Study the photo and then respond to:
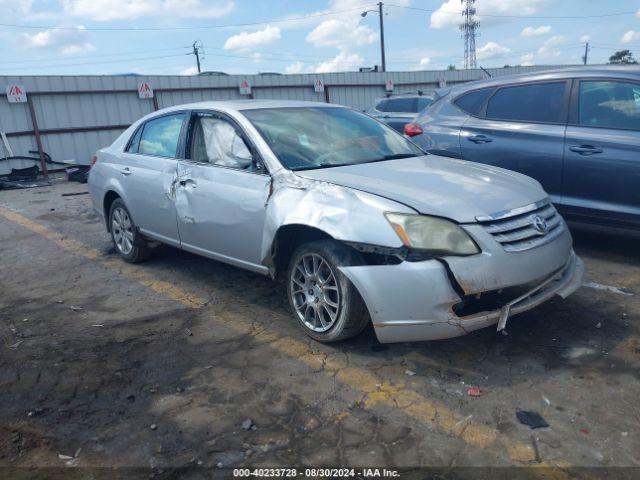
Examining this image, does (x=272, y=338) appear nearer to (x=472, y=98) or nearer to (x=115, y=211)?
(x=115, y=211)

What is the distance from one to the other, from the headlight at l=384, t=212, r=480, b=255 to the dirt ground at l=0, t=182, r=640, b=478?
29.1 inches

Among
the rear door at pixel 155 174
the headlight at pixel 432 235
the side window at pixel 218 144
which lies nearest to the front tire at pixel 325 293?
the headlight at pixel 432 235

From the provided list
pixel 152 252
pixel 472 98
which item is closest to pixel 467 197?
pixel 472 98

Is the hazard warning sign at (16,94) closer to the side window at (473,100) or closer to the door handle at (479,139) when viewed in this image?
the side window at (473,100)

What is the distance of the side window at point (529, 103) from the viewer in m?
5.34

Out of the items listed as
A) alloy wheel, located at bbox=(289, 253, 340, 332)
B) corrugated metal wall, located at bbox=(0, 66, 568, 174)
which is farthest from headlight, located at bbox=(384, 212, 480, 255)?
corrugated metal wall, located at bbox=(0, 66, 568, 174)

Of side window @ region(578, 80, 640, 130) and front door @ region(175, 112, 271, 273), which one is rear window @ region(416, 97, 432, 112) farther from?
front door @ region(175, 112, 271, 273)

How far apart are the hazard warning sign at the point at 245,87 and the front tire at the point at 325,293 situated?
14.8 meters

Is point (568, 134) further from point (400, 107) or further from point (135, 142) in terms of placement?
point (400, 107)

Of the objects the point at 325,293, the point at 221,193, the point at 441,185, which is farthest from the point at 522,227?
the point at 221,193

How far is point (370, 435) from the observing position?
9.02 feet

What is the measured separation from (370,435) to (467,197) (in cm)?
154

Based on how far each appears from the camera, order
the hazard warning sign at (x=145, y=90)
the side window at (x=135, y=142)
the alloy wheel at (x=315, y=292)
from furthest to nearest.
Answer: the hazard warning sign at (x=145, y=90)
the side window at (x=135, y=142)
the alloy wheel at (x=315, y=292)

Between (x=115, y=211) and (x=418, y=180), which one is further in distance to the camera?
(x=115, y=211)
